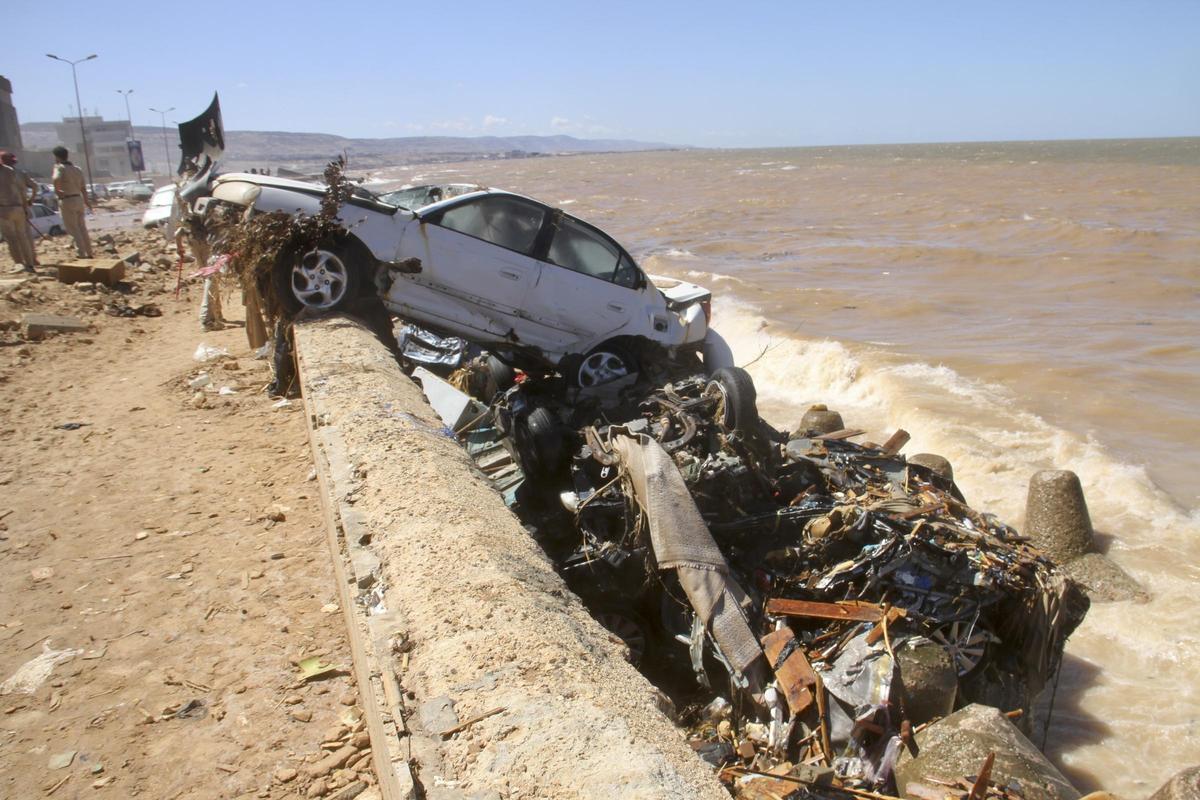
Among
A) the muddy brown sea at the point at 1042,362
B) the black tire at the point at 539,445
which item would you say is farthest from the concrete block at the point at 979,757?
the black tire at the point at 539,445

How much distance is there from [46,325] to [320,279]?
17.1 feet

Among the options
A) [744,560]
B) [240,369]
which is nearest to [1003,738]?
[744,560]

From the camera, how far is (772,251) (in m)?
26.2

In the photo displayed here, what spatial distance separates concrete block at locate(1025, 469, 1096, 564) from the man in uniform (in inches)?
575

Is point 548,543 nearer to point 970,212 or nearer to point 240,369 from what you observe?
point 240,369

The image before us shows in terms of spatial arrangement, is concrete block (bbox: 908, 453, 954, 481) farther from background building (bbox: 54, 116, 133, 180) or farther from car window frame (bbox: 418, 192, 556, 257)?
background building (bbox: 54, 116, 133, 180)

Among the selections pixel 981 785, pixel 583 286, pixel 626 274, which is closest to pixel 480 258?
pixel 583 286

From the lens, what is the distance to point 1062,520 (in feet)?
24.6

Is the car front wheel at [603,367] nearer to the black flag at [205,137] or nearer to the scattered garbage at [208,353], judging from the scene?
the scattered garbage at [208,353]

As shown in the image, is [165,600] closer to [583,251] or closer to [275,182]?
[275,182]

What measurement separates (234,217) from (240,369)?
1.90 meters

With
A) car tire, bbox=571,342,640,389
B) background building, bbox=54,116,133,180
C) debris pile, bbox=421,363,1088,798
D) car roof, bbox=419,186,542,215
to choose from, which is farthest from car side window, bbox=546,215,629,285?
background building, bbox=54,116,133,180

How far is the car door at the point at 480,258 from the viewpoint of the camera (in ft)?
24.8

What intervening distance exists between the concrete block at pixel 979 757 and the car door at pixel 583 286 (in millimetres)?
5022
